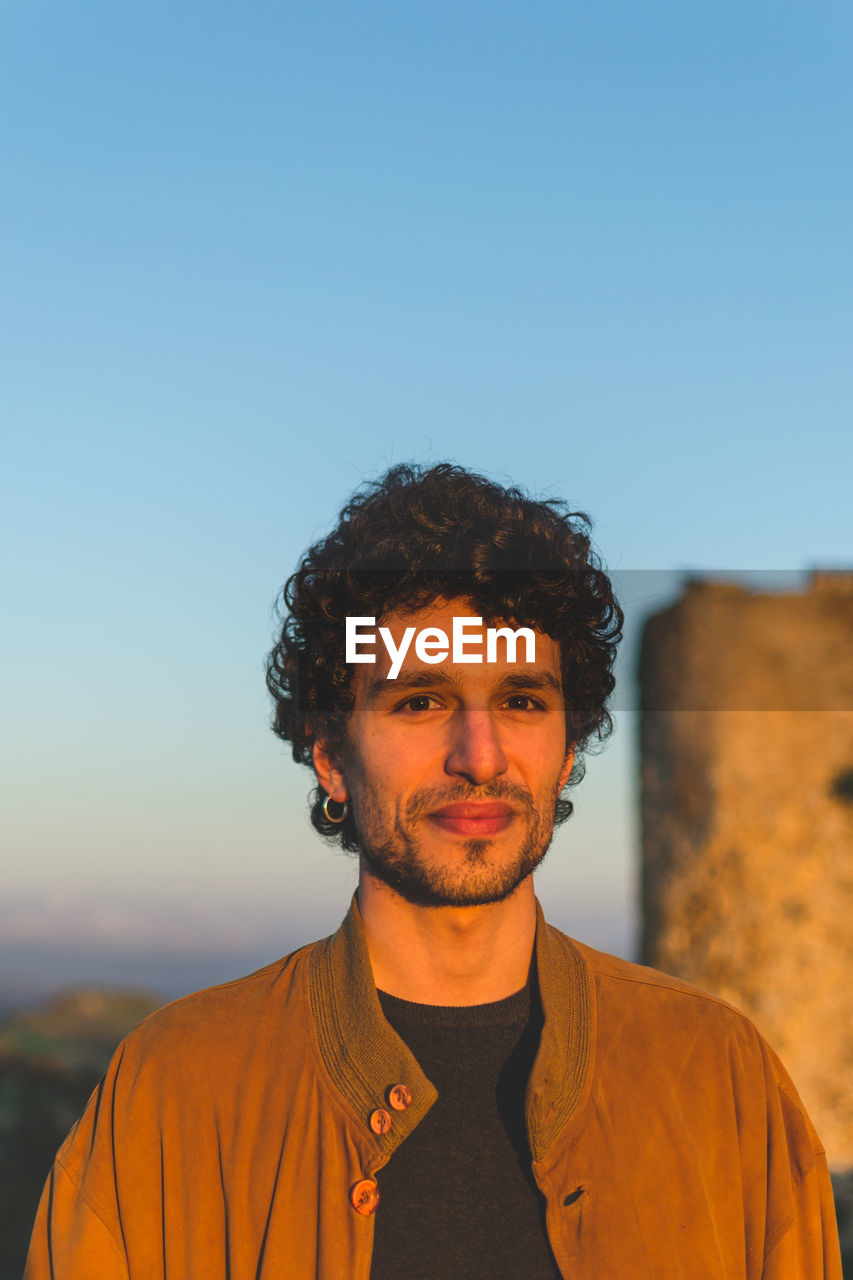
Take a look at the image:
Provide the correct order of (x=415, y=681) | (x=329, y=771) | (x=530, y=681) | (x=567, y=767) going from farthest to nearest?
1. (x=567, y=767)
2. (x=329, y=771)
3. (x=530, y=681)
4. (x=415, y=681)

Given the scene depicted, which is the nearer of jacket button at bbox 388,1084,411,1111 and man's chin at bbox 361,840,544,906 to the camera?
jacket button at bbox 388,1084,411,1111

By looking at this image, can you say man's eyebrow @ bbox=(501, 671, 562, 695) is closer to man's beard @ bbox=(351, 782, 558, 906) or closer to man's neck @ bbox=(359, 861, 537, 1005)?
man's beard @ bbox=(351, 782, 558, 906)

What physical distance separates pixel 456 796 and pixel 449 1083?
0.62m

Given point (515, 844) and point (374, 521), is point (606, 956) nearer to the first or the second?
point (515, 844)

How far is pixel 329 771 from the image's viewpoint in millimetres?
3008

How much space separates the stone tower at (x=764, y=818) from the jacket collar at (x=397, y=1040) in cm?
1214

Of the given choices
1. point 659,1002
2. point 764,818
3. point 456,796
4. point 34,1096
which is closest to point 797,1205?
point 659,1002

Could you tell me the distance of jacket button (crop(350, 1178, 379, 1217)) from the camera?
2.34 metres

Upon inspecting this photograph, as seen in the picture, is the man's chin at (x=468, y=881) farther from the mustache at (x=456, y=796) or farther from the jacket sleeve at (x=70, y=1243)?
the jacket sleeve at (x=70, y=1243)

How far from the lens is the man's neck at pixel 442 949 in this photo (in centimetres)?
259

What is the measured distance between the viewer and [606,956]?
288 centimetres

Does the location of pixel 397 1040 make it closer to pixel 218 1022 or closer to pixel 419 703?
pixel 218 1022

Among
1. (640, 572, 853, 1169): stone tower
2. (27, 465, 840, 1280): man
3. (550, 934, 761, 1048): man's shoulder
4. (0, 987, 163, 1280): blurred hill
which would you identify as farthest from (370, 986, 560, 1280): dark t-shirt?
(640, 572, 853, 1169): stone tower

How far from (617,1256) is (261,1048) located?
0.87 metres
